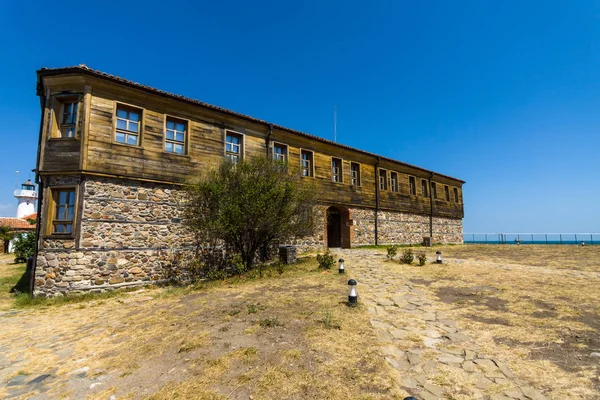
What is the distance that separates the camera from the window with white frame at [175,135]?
40.0 feet

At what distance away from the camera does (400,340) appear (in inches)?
197

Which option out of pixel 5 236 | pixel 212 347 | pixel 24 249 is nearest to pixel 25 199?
pixel 5 236

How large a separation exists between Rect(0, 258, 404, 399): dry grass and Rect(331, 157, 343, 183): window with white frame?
35.5 feet

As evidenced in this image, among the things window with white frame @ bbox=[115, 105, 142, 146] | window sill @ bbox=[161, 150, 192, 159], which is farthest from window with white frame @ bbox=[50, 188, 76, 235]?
window sill @ bbox=[161, 150, 192, 159]

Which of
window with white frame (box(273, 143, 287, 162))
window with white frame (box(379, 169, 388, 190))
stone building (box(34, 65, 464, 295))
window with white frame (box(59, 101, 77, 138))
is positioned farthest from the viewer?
window with white frame (box(379, 169, 388, 190))

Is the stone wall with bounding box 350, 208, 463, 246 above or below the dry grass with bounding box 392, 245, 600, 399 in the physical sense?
above

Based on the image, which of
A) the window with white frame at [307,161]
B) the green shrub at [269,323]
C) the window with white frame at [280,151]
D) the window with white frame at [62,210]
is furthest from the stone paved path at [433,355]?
the window with white frame at [62,210]

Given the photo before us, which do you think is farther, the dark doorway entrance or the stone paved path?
the dark doorway entrance

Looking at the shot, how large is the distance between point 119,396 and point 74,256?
817cm

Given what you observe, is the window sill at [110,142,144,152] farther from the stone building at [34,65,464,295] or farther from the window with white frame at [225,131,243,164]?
the window with white frame at [225,131,243,164]

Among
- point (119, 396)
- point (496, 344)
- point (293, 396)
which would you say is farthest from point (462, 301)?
point (119, 396)

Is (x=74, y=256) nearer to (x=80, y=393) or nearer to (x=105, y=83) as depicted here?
(x=105, y=83)

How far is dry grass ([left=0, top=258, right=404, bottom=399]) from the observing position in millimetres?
3738

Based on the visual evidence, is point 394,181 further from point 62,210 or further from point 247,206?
point 62,210
